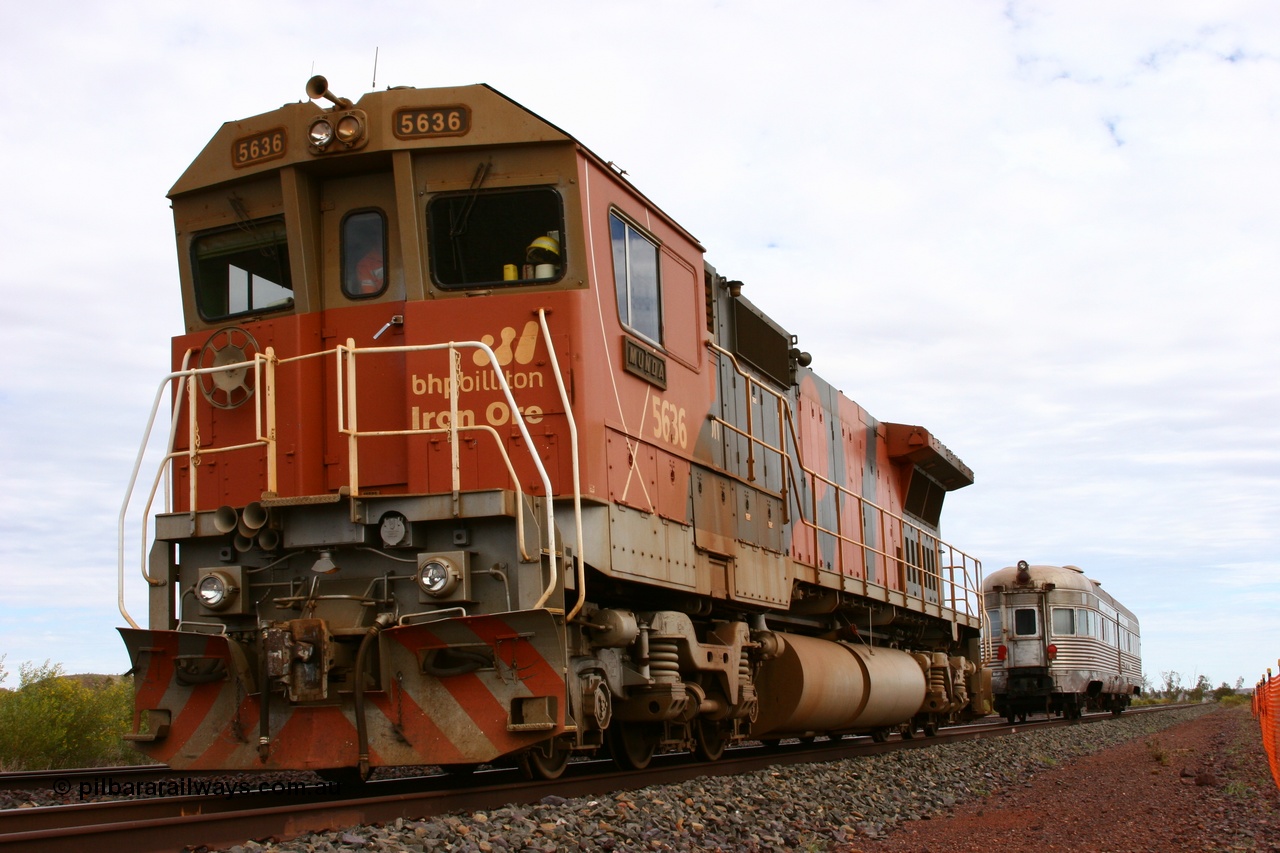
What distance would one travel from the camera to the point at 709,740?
→ 30.5 ft

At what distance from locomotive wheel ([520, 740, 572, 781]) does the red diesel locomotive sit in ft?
0.07

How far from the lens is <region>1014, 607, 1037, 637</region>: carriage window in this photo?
24.9m

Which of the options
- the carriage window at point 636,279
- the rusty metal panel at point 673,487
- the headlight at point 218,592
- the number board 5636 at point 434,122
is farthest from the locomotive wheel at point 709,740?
the number board 5636 at point 434,122

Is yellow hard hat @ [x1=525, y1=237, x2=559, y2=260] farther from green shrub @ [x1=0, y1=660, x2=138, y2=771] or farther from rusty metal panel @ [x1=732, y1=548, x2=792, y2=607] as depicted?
green shrub @ [x1=0, y1=660, x2=138, y2=771]

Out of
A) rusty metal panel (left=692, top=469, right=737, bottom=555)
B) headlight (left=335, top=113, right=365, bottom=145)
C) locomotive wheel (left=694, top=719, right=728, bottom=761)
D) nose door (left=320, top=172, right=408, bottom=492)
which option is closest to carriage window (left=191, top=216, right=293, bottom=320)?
nose door (left=320, top=172, right=408, bottom=492)

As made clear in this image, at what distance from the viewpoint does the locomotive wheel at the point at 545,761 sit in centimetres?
717

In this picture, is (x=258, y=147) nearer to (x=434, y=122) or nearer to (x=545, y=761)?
(x=434, y=122)

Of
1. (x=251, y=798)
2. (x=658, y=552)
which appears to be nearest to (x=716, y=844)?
(x=658, y=552)

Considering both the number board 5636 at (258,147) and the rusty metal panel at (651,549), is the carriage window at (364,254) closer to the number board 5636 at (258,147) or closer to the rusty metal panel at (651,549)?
the number board 5636 at (258,147)

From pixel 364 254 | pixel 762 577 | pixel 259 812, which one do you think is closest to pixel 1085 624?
pixel 762 577

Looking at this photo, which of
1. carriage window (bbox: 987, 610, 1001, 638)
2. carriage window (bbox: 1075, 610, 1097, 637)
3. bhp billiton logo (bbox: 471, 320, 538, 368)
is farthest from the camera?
carriage window (bbox: 987, 610, 1001, 638)

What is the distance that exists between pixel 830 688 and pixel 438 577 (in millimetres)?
5161

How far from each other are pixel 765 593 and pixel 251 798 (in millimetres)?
4212

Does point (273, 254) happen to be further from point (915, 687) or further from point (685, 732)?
point (915, 687)
